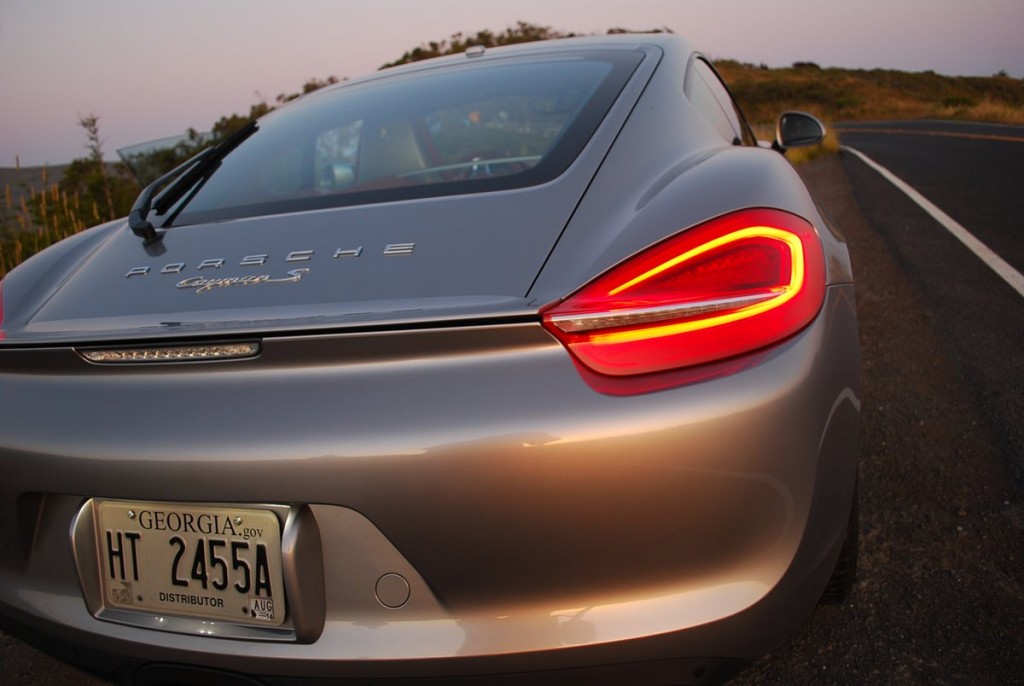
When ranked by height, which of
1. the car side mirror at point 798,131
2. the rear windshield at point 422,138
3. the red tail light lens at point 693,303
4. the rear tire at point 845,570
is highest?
the rear windshield at point 422,138

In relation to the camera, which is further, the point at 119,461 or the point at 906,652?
the point at 906,652

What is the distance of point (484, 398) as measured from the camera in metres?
1.33

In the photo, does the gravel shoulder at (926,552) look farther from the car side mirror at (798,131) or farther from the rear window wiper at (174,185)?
the rear window wiper at (174,185)

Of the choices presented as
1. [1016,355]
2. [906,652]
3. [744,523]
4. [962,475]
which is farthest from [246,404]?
[1016,355]

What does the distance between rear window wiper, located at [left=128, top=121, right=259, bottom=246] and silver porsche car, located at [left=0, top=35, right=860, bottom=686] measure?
1.17 feet

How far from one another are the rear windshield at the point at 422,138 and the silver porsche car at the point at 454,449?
222 mm

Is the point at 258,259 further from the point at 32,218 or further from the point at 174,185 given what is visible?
the point at 32,218

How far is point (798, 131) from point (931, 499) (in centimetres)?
158

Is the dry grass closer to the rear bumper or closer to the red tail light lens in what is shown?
the rear bumper

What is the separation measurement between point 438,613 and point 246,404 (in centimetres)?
46

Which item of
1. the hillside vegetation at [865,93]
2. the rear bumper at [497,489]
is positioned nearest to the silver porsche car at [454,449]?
the rear bumper at [497,489]

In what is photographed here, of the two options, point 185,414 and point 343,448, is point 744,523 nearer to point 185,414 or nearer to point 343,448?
point 343,448

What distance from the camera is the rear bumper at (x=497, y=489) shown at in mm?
1320

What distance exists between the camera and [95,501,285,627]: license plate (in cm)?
141
